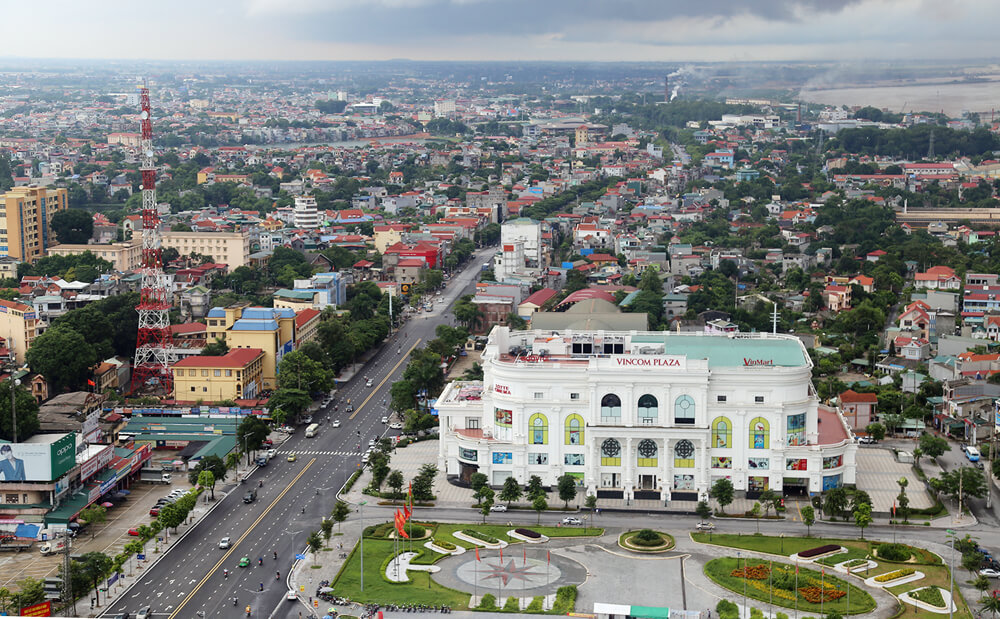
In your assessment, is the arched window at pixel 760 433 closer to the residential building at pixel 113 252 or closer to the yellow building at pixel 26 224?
the residential building at pixel 113 252

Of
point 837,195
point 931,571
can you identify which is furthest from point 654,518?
point 837,195

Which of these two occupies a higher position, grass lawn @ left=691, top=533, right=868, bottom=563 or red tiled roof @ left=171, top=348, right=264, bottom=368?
red tiled roof @ left=171, top=348, right=264, bottom=368

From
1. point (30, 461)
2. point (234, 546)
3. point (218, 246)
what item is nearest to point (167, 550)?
point (234, 546)

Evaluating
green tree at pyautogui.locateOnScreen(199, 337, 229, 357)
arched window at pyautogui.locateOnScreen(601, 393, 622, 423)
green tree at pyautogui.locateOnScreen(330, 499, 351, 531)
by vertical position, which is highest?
arched window at pyautogui.locateOnScreen(601, 393, 622, 423)

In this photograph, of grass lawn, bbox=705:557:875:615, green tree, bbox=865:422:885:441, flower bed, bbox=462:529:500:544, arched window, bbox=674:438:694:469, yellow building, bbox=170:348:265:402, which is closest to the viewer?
grass lawn, bbox=705:557:875:615

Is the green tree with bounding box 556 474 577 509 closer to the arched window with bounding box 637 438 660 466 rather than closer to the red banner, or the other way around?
the arched window with bounding box 637 438 660 466

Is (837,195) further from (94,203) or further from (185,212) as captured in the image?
(94,203)

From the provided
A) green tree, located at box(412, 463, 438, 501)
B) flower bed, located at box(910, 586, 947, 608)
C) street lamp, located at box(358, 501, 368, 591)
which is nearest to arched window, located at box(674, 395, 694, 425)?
green tree, located at box(412, 463, 438, 501)
